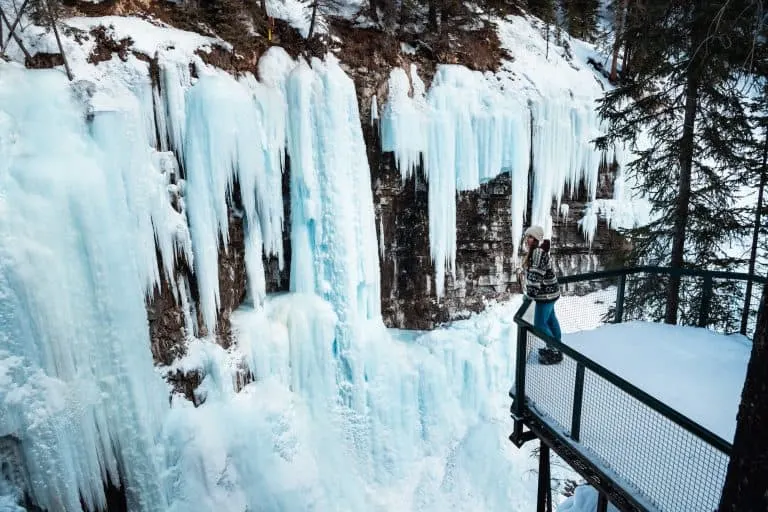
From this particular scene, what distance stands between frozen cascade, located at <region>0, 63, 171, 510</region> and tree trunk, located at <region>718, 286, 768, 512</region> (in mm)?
6770

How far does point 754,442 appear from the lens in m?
1.71

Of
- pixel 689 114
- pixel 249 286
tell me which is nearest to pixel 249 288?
pixel 249 286

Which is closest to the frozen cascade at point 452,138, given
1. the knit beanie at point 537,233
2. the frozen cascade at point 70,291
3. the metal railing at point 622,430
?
the frozen cascade at point 70,291

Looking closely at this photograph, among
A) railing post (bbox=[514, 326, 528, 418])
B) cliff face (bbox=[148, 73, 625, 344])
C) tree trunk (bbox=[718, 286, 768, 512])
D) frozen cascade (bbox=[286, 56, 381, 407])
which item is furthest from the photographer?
cliff face (bbox=[148, 73, 625, 344])

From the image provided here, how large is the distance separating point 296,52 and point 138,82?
3125mm

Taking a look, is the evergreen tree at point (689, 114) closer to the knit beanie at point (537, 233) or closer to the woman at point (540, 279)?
the woman at point (540, 279)

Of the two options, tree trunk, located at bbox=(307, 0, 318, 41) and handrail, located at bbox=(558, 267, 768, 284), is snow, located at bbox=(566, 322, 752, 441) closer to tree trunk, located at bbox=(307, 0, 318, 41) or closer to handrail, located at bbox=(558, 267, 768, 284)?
handrail, located at bbox=(558, 267, 768, 284)

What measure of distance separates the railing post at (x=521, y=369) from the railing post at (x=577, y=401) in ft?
1.88

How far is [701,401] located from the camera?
3521 millimetres

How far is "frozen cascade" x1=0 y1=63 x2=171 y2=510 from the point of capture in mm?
5758

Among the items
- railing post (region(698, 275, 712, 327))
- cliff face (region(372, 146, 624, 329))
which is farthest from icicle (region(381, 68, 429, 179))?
railing post (region(698, 275, 712, 327))

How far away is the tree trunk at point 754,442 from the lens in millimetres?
1680

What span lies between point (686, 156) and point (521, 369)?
4.45m

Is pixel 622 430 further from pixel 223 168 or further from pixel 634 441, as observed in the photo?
pixel 223 168
